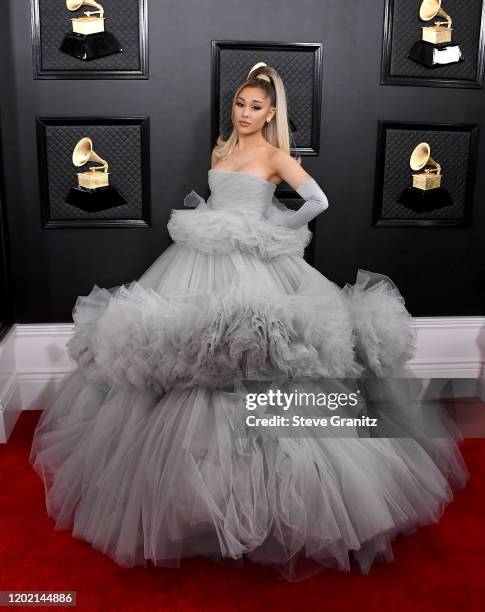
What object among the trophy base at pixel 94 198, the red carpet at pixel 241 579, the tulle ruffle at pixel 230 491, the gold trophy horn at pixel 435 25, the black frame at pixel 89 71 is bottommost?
the red carpet at pixel 241 579

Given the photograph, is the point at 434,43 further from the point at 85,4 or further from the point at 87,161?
the point at 87,161

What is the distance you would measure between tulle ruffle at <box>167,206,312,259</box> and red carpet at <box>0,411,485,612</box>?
1.29 m

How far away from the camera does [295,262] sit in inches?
110

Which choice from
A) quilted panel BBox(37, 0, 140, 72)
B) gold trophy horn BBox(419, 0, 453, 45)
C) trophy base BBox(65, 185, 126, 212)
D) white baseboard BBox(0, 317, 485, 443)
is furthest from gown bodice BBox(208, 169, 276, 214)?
gold trophy horn BBox(419, 0, 453, 45)

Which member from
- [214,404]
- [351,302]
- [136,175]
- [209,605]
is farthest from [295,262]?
[209,605]

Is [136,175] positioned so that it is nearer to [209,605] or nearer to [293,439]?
[293,439]

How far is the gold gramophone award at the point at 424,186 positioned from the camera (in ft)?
11.5

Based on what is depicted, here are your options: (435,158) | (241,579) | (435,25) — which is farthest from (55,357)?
(435,25)

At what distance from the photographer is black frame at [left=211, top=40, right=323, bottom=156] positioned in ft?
10.6

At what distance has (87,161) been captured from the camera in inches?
131

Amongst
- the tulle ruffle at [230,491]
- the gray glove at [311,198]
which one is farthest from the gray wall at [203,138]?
the tulle ruffle at [230,491]

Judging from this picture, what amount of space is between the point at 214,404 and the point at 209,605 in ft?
2.28

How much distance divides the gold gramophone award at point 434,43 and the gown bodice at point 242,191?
1.28 metres

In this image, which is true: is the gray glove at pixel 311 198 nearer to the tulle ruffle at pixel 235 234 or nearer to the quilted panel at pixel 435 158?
the tulle ruffle at pixel 235 234
